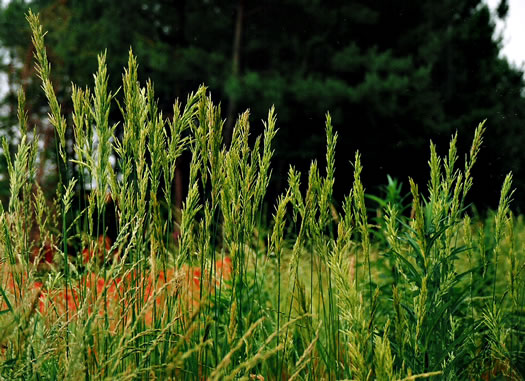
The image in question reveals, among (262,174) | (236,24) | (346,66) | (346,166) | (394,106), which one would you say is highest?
(236,24)

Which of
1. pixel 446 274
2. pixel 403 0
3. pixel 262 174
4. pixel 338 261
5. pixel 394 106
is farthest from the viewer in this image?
pixel 403 0

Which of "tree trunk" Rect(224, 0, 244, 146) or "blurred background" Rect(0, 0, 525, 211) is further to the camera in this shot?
"tree trunk" Rect(224, 0, 244, 146)

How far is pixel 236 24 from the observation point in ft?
41.4

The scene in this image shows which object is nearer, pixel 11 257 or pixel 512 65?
pixel 11 257

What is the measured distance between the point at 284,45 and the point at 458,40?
5248 mm

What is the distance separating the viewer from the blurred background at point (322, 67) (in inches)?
449

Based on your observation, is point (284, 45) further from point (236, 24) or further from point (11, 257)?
point (11, 257)

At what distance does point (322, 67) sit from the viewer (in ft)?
44.1

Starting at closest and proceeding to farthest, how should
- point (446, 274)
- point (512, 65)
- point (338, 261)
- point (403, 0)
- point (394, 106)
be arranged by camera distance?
1. point (338, 261)
2. point (446, 274)
3. point (394, 106)
4. point (403, 0)
5. point (512, 65)

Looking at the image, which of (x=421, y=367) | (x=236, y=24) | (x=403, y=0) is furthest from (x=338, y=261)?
(x=403, y=0)

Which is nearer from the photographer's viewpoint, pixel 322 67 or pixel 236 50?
pixel 236 50

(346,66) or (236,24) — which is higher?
(236,24)

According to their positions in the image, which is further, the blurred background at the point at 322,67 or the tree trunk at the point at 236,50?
the tree trunk at the point at 236,50

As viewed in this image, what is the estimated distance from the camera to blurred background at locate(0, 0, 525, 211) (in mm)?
11406
